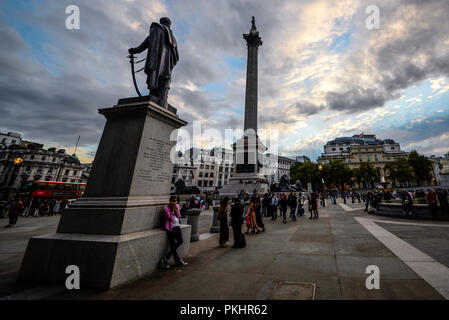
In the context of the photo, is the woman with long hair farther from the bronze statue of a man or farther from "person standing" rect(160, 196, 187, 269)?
the bronze statue of a man

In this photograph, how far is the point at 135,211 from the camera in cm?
444

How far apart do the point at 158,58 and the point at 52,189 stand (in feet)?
93.8

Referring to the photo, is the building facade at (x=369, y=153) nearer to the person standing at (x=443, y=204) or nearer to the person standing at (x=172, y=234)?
the person standing at (x=443, y=204)

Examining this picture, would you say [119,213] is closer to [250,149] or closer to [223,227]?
[223,227]

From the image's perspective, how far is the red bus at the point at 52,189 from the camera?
2316 centimetres

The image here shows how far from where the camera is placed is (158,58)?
236 inches

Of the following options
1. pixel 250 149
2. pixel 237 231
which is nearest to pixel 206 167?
pixel 250 149

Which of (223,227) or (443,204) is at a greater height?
(443,204)

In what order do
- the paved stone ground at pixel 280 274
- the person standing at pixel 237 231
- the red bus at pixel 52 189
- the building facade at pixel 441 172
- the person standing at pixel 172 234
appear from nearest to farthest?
the paved stone ground at pixel 280 274 < the person standing at pixel 172 234 < the person standing at pixel 237 231 < the red bus at pixel 52 189 < the building facade at pixel 441 172

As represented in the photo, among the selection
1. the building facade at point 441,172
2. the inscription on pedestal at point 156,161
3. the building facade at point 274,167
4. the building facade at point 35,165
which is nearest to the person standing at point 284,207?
the inscription on pedestal at point 156,161

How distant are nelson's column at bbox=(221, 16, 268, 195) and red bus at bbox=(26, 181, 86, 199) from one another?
18.9 meters

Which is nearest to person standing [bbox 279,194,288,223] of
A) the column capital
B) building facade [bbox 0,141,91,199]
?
the column capital
